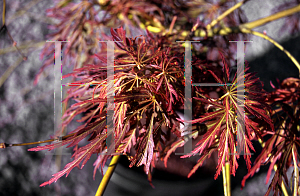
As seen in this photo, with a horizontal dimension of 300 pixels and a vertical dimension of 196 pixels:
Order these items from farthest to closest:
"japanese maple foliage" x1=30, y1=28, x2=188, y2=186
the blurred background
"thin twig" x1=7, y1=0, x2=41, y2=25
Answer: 1. the blurred background
2. "thin twig" x1=7, y1=0, x2=41, y2=25
3. "japanese maple foliage" x1=30, y1=28, x2=188, y2=186

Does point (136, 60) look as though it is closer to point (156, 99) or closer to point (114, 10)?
point (156, 99)

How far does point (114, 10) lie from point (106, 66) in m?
0.20

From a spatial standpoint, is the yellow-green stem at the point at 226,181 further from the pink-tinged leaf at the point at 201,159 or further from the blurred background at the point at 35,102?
the blurred background at the point at 35,102

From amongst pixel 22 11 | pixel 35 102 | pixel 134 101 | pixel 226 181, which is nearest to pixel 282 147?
pixel 226 181

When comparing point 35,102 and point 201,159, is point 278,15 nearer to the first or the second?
point 201,159

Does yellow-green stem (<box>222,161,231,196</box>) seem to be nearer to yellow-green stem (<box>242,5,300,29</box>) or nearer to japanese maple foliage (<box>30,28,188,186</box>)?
japanese maple foliage (<box>30,28,188,186</box>)

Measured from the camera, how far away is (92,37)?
0.43 meters

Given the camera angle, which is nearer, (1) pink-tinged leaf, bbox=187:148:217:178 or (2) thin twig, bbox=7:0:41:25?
(1) pink-tinged leaf, bbox=187:148:217:178

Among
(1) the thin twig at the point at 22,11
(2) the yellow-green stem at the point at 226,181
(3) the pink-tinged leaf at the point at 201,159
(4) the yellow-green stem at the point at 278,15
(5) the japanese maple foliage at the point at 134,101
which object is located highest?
(1) the thin twig at the point at 22,11

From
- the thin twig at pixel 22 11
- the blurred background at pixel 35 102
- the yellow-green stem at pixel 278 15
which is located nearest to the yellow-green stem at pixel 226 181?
the yellow-green stem at pixel 278 15

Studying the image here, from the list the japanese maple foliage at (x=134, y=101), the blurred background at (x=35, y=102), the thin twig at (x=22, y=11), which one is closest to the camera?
the japanese maple foliage at (x=134, y=101)

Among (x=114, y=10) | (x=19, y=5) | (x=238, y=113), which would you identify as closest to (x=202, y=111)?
(x=238, y=113)

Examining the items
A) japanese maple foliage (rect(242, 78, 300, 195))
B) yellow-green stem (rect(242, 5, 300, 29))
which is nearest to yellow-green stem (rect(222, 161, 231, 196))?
japanese maple foliage (rect(242, 78, 300, 195))

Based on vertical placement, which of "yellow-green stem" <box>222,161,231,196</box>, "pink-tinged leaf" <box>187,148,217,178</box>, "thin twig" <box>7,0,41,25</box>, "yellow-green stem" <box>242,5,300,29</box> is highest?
"thin twig" <box>7,0,41,25</box>
